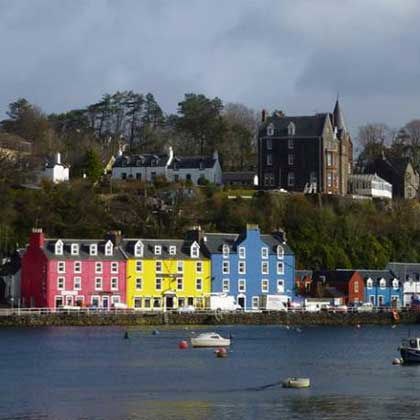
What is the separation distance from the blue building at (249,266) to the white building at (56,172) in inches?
1050

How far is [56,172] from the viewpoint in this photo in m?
136

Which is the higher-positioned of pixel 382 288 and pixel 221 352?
pixel 382 288

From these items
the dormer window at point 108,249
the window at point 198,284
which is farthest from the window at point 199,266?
the dormer window at point 108,249

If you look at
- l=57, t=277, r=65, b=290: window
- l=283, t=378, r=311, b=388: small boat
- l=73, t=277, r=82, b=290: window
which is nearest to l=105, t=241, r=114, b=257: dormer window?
l=73, t=277, r=82, b=290: window

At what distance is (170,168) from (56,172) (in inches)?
452

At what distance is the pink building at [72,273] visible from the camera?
341 ft

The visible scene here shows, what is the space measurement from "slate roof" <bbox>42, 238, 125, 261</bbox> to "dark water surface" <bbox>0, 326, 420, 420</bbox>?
835 centimetres

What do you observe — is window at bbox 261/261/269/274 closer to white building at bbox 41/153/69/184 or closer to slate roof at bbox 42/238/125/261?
slate roof at bbox 42/238/125/261

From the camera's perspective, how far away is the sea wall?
322 ft

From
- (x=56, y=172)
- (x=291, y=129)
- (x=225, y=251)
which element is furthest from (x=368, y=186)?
(x=225, y=251)

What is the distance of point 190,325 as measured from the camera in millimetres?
102625

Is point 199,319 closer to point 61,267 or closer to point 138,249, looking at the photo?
point 138,249

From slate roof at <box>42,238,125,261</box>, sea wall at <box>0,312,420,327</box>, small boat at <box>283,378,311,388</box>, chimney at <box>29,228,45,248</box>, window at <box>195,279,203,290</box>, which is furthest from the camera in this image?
window at <box>195,279,203,290</box>

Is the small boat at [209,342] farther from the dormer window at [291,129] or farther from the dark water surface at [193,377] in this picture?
the dormer window at [291,129]
